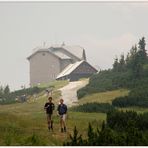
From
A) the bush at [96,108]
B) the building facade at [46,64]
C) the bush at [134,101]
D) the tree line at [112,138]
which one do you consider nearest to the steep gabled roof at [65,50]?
the building facade at [46,64]

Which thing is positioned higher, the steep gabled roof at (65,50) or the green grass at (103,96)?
the steep gabled roof at (65,50)

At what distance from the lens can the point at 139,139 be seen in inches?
774

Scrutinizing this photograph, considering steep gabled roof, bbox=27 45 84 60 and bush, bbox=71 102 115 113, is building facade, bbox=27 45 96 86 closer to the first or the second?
steep gabled roof, bbox=27 45 84 60

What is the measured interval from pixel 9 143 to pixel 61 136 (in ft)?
15.4

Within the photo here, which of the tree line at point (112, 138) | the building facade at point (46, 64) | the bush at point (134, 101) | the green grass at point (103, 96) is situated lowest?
the tree line at point (112, 138)

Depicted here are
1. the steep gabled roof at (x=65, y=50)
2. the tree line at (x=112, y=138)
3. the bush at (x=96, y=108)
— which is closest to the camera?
the tree line at (x=112, y=138)

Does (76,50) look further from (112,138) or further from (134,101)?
(112,138)

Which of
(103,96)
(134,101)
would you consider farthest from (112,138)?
(103,96)

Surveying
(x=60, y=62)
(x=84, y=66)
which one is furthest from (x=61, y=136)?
(x=60, y=62)

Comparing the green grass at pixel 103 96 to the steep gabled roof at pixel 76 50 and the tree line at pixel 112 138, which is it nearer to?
the tree line at pixel 112 138

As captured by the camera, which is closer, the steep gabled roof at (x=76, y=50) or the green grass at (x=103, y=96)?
the green grass at (x=103, y=96)

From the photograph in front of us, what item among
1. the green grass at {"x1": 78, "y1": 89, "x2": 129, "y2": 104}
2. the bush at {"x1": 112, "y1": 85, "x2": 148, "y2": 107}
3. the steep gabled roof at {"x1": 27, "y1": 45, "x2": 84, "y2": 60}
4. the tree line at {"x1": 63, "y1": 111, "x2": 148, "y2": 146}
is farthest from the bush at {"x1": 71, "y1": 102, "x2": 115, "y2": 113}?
the steep gabled roof at {"x1": 27, "y1": 45, "x2": 84, "y2": 60}

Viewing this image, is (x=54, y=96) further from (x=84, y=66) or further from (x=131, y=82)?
(x=84, y=66)

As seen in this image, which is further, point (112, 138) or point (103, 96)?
point (103, 96)
